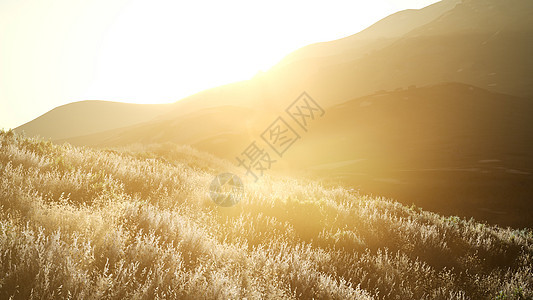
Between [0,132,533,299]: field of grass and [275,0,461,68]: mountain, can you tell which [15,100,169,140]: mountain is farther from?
[0,132,533,299]: field of grass

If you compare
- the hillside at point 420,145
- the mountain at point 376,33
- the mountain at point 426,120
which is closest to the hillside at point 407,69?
the mountain at point 426,120

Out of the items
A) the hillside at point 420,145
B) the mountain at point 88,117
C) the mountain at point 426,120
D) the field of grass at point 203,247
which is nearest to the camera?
the field of grass at point 203,247

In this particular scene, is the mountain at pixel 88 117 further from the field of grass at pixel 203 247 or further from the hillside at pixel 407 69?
the field of grass at pixel 203 247

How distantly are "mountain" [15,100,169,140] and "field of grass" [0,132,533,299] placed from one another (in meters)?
63.6

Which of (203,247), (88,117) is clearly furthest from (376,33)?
(203,247)

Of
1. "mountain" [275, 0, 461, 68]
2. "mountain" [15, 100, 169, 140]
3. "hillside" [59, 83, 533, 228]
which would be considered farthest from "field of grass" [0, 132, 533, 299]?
"mountain" [275, 0, 461, 68]

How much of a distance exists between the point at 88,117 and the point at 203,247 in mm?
77943

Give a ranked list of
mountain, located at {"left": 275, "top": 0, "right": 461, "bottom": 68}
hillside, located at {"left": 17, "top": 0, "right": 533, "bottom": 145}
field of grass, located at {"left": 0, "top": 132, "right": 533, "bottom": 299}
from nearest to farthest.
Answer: field of grass, located at {"left": 0, "top": 132, "right": 533, "bottom": 299} < hillside, located at {"left": 17, "top": 0, "right": 533, "bottom": 145} < mountain, located at {"left": 275, "top": 0, "right": 461, "bottom": 68}

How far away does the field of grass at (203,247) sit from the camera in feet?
7.77

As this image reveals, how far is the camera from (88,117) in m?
66.9

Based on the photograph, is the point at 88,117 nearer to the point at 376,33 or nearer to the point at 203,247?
the point at 203,247

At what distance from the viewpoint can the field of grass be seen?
7.77 feet

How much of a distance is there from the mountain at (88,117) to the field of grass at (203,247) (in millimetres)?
63578

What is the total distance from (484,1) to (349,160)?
65.5 meters
